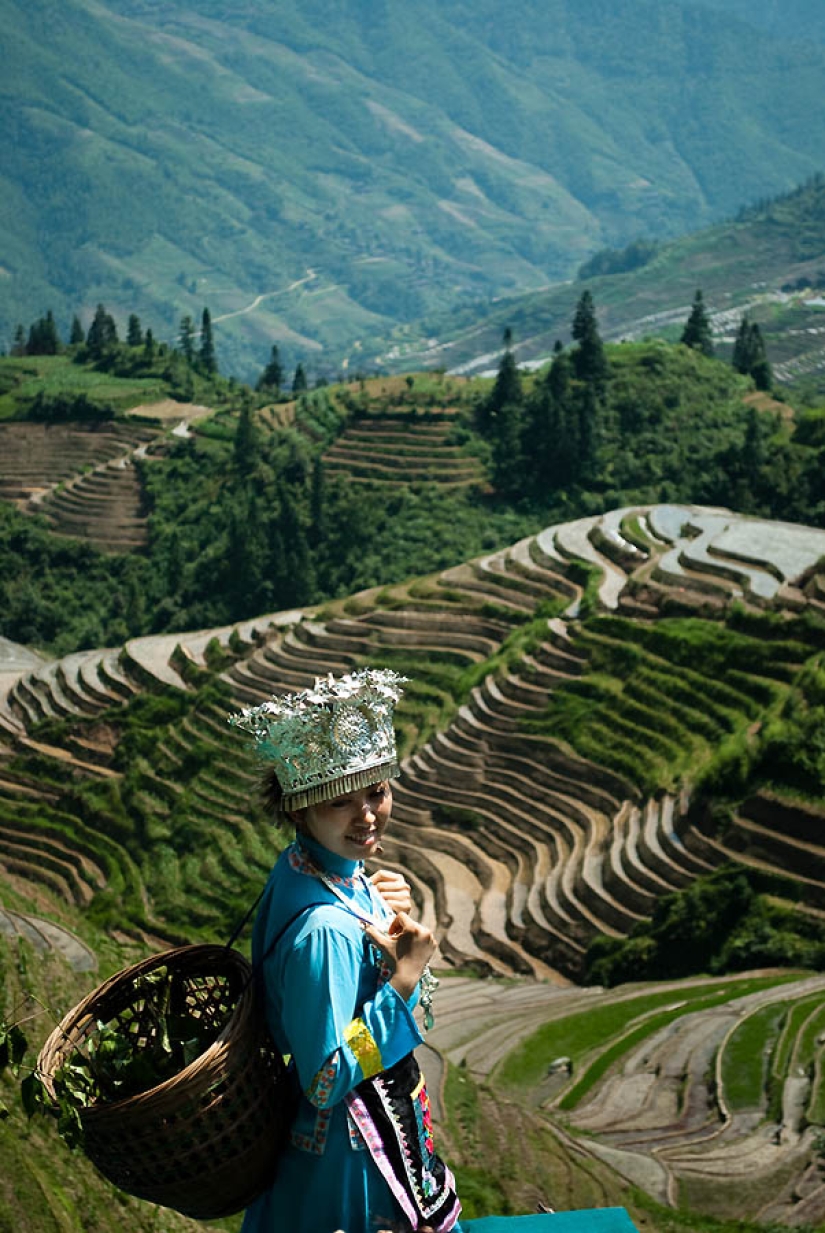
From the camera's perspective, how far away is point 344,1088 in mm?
4930

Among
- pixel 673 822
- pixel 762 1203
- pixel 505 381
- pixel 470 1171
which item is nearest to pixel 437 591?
pixel 673 822

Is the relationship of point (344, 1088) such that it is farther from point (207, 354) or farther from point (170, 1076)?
point (207, 354)

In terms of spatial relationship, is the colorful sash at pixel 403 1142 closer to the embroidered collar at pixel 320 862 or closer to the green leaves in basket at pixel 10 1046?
the embroidered collar at pixel 320 862

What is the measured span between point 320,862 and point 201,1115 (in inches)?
32.7

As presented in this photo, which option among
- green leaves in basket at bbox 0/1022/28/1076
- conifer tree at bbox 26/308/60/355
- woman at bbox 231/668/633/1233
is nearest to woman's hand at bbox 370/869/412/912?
woman at bbox 231/668/633/1233

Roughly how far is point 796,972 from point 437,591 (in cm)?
1957

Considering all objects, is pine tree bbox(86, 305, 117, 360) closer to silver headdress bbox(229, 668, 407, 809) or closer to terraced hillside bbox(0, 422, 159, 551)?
terraced hillside bbox(0, 422, 159, 551)

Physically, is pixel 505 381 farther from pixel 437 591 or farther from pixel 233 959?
pixel 233 959

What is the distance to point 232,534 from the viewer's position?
58844 mm

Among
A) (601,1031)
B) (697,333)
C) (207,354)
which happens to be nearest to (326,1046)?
(601,1031)

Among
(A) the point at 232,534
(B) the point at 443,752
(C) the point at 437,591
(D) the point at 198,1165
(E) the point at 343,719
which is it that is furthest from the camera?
(A) the point at 232,534

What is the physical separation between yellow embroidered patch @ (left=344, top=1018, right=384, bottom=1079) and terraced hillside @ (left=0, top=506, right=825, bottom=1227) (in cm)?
854

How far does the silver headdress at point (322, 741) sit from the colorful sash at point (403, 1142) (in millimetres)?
802

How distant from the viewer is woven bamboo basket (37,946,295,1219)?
480cm
